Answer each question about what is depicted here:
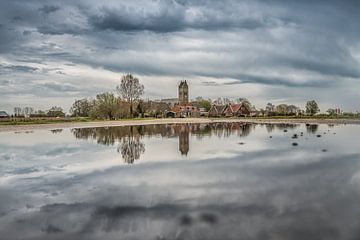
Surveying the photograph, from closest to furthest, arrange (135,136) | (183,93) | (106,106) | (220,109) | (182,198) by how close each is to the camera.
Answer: (182,198), (135,136), (106,106), (220,109), (183,93)

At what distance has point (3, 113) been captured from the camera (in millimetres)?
121688

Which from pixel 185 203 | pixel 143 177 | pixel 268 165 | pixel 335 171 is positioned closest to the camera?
pixel 185 203

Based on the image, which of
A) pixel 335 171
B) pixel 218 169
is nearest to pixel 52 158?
pixel 218 169

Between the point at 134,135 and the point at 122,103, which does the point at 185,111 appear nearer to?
the point at 122,103

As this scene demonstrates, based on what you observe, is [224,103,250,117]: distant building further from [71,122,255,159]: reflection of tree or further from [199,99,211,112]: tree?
[71,122,255,159]: reflection of tree

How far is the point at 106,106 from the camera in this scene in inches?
3782

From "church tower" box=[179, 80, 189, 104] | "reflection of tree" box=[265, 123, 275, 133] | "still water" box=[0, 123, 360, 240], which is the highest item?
"church tower" box=[179, 80, 189, 104]

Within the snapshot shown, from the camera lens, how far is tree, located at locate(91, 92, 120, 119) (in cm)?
9647

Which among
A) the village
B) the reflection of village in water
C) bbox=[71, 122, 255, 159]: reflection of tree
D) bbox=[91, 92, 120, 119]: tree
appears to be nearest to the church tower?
the village

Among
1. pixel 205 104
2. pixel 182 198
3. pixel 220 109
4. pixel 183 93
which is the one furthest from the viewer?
pixel 205 104

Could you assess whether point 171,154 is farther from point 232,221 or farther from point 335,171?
point 232,221

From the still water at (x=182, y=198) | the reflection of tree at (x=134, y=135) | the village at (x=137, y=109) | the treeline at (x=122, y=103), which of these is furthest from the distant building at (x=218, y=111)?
the still water at (x=182, y=198)

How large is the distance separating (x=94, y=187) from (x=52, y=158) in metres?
9.37

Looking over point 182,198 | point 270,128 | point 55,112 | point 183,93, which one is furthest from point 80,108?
point 182,198
